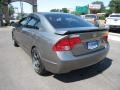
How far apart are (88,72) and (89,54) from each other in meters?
0.83

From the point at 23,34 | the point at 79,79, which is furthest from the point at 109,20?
Result: the point at 79,79

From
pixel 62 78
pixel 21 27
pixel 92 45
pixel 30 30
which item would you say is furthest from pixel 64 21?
pixel 21 27

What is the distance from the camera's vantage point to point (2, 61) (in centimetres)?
678

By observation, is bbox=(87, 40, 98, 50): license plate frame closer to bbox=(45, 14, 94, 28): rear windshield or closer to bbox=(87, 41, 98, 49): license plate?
bbox=(87, 41, 98, 49): license plate

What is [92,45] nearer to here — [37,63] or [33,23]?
[37,63]

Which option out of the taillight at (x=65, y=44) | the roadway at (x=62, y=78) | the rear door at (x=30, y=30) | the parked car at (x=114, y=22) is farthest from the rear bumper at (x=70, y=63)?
the parked car at (x=114, y=22)

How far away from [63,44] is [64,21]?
4.42 feet

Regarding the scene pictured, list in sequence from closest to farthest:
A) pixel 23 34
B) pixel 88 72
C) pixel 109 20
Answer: pixel 88 72 < pixel 23 34 < pixel 109 20

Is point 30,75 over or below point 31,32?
below

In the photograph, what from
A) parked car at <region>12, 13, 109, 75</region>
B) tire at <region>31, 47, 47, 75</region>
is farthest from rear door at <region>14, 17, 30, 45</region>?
tire at <region>31, 47, 47, 75</region>

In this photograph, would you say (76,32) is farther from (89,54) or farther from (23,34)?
(23,34)

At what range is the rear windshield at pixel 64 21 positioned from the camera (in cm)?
533

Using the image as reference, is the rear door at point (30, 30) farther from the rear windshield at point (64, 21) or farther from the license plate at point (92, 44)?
the license plate at point (92, 44)

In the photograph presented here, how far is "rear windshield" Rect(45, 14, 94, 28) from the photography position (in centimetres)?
533
